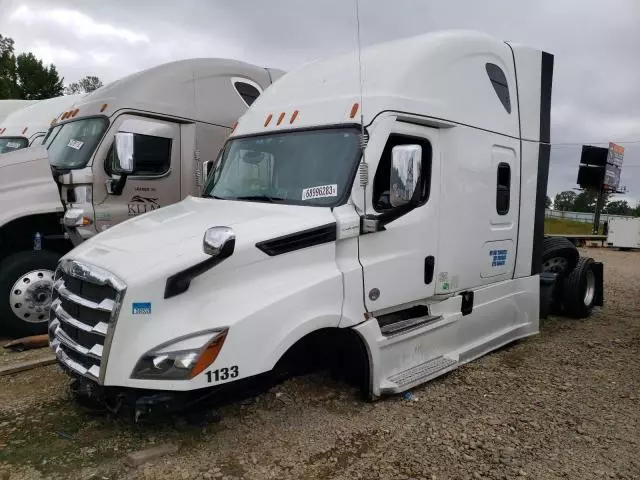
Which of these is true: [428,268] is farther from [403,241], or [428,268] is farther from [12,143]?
[12,143]

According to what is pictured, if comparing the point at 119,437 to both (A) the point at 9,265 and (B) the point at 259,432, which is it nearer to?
(B) the point at 259,432

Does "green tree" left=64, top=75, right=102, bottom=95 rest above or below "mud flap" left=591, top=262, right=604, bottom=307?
above

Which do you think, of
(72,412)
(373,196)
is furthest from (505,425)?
(72,412)

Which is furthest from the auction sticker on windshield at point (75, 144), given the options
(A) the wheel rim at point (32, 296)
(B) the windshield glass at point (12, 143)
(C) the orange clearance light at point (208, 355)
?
(C) the orange clearance light at point (208, 355)

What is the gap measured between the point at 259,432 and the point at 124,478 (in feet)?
3.17

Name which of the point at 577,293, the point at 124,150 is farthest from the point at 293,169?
the point at 577,293

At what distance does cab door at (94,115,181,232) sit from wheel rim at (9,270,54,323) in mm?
936

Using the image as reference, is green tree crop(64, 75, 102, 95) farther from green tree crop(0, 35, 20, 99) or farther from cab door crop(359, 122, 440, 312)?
cab door crop(359, 122, 440, 312)

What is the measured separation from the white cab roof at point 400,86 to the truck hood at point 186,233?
0.96 metres

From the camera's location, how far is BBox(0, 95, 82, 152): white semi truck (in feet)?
35.5

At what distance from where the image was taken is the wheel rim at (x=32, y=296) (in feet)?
→ 20.4

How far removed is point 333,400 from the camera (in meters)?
4.50

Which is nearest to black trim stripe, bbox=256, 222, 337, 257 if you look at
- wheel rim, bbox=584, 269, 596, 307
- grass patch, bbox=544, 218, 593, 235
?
wheel rim, bbox=584, 269, 596, 307

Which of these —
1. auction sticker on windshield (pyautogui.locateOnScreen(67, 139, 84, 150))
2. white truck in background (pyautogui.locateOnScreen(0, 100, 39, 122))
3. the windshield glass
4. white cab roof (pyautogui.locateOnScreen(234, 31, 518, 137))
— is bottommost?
auction sticker on windshield (pyautogui.locateOnScreen(67, 139, 84, 150))
